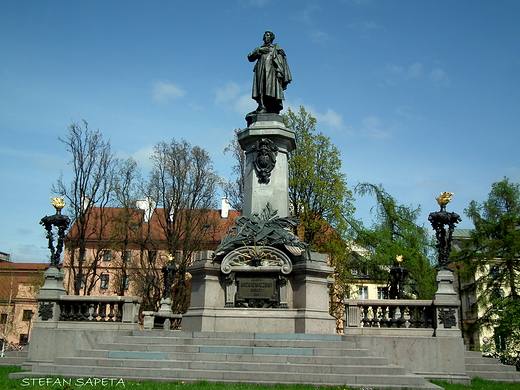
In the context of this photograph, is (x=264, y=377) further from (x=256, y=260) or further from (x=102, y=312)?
(x=102, y=312)

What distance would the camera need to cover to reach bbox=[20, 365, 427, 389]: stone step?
33.6ft

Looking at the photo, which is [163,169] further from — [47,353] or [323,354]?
[323,354]

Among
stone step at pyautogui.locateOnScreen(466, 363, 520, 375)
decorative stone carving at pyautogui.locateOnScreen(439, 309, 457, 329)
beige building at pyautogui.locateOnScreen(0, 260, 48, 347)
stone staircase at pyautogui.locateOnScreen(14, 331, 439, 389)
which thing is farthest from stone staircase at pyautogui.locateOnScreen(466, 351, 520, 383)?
beige building at pyautogui.locateOnScreen(0, 260, 48, 347)

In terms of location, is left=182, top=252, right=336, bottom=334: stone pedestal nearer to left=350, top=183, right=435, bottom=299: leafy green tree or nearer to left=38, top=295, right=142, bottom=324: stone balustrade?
left=38, top=295, right=142, bottom=324: stone balustrade

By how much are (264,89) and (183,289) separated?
20.0m

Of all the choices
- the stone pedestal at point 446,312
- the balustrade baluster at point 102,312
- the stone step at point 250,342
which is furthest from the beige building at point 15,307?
the stone pedestal at point 446,312

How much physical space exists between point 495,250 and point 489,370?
1814cm

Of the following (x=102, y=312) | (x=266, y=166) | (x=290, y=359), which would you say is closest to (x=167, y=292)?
(x=102, y=312)

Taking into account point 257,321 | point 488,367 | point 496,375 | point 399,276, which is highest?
point 399,276

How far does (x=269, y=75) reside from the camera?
16812mm

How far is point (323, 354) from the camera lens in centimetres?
1147

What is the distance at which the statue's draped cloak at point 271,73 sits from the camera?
661 inches

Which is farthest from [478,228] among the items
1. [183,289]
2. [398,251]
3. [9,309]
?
[9,309]

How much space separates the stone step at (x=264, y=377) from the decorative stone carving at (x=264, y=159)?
6719mm
